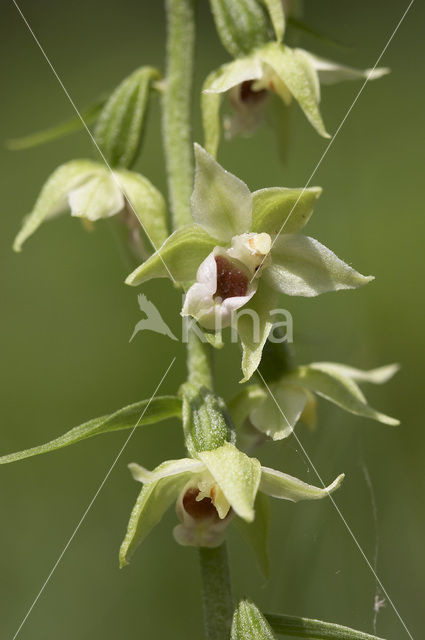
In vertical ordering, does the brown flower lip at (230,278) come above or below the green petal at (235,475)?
Answer: above

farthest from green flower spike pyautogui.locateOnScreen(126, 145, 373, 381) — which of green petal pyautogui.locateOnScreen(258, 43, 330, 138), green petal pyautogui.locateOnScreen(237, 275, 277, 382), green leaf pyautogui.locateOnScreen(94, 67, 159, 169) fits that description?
green leaf pyautogui.locateOnScreen(94, 67, 159, 169)

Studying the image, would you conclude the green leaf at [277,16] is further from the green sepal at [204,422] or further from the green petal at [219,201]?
the green sepal at [204,422]

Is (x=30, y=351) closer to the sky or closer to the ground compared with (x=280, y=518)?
closer to the sky

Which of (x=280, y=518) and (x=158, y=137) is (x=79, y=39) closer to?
(x=158, y=137)

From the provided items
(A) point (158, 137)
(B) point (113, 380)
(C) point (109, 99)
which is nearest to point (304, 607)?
(C) point (109, 99)

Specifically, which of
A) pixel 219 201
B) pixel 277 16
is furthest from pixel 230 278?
pixel 277 16

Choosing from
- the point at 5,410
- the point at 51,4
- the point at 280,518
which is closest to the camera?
the point at 280,518

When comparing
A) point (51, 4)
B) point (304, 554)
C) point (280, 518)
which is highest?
point (51, 4)

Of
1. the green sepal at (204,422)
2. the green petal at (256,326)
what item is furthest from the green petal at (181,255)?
the green sepal at (204,422)

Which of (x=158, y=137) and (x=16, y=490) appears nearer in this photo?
(x=16, y=490)

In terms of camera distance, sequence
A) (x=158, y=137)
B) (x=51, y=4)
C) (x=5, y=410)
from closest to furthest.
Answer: (x=5, y=410) → (x=158, y=137) → (x=51, y=4)
